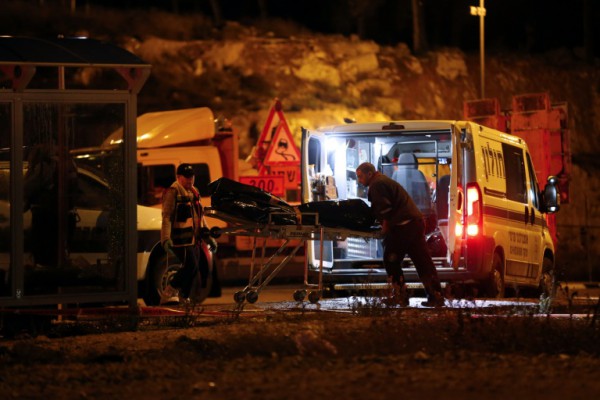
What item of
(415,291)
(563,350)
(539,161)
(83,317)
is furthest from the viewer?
(539,161)

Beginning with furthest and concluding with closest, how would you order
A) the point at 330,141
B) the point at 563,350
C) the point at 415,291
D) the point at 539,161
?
the point at 539,161 < the point at 415,291 < the point at 330,141 < the point at 563,350

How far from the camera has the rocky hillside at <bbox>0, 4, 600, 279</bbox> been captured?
34312mm

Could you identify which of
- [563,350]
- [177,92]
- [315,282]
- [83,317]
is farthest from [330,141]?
[177,92]

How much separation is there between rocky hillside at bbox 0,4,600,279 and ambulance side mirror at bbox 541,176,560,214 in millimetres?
14263

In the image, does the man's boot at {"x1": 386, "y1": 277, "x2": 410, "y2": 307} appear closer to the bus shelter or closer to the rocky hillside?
the bus shelter

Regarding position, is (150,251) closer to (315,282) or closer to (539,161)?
(315,282)

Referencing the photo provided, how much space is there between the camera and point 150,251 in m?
15.9

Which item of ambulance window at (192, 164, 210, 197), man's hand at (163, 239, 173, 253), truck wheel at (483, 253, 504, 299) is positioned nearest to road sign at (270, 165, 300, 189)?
ambulance window at (192, 164, 210, 197)

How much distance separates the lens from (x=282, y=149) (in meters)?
21.7

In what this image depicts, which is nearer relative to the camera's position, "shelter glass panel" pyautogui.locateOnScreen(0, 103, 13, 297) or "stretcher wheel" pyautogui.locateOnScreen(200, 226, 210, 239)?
"shelter glass panel" pyautogui.locateOnScreen(0, 103, 13, 297)

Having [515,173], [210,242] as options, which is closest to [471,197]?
[515,173]

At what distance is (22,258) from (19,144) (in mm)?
1089

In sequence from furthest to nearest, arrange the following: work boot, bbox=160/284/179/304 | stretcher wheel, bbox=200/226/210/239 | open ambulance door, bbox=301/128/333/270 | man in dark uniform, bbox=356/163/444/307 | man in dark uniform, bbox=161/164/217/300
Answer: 1. work boot, bbox=160/284/179/304
2. open ambulance door, bbox=301/128/333/270
3. man in dark uniform, bbox=356/163/444/307
4. stretcher wheel, bbox=200/226/210/239
5. man in dark uniform, bbox=161/164/217/300

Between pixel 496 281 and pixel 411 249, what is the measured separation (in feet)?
5.96
